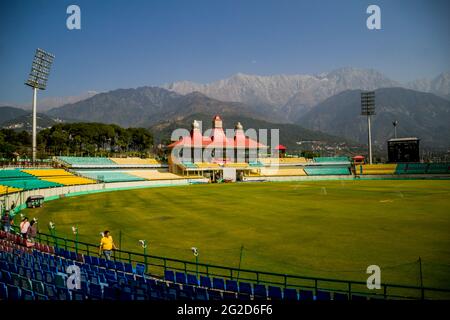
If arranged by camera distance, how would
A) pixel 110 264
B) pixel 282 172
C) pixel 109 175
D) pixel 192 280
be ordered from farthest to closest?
1. pixel 282 172
2. pixel 109 175
3. pixel 110 264
4. pixel 192 280

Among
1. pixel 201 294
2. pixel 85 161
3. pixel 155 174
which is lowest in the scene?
pixel 155 174

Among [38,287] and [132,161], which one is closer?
[38,287]

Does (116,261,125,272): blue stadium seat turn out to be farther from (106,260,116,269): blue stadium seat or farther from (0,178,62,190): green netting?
(0,178,62,190): green netting

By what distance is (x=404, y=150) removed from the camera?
84.2 metres

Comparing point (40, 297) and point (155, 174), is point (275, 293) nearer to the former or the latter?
point (40, 297)

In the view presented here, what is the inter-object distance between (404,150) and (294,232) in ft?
232

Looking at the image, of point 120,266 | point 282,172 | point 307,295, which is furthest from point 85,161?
point 307,295

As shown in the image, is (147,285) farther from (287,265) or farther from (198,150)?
(198,150)

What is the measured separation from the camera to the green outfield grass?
16766 mm

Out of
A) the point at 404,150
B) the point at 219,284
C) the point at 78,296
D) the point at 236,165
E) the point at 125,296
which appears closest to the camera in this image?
the point at 78,296

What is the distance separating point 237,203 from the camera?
1708 inches

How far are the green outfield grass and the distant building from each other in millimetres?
46766

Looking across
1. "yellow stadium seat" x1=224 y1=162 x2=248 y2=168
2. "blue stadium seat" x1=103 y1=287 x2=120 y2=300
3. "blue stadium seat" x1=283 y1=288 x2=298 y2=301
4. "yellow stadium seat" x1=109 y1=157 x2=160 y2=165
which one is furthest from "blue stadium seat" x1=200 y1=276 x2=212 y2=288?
"yellow stadium seat" x1=224 y1=162 x2=248 y2=168
